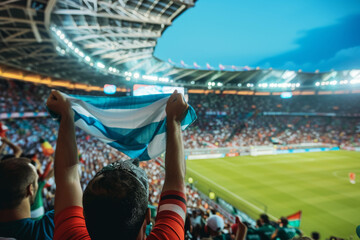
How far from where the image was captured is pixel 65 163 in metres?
1.43

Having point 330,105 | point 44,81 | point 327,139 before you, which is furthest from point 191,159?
point 330,105

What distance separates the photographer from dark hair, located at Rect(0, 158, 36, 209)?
182 cm

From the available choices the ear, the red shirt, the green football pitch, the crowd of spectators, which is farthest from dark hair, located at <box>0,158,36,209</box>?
the green football pitch

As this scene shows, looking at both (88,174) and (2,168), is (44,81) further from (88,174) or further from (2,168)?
(2,168)

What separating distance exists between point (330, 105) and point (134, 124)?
54043 mm

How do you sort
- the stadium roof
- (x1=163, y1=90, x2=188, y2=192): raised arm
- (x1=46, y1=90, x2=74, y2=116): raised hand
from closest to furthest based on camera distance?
(x1=163, y1=90, x2=188, y2=192): raised arm → (x1=46, y1=90, x2=74, y2=116): raised hand → the stadium roof

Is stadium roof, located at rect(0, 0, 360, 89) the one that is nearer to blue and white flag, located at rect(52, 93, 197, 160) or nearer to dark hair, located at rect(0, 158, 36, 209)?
blue and white flag, located at rect(52, 93, 197, 160)

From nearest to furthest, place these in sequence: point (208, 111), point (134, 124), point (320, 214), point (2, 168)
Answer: point (2, 168), point (134, 124), point (320, 214), point (208, 111)

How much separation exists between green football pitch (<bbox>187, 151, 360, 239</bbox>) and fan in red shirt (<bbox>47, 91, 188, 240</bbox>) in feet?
42.3

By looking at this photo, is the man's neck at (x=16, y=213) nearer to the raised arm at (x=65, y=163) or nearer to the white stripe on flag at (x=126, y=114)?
the raised arm at (x=65, y=163)

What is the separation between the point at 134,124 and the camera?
10.3ft

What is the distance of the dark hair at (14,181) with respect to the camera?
5.98 feet

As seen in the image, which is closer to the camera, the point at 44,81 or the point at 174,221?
the point at 174,221

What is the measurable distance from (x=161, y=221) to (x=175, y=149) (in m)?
0.45
